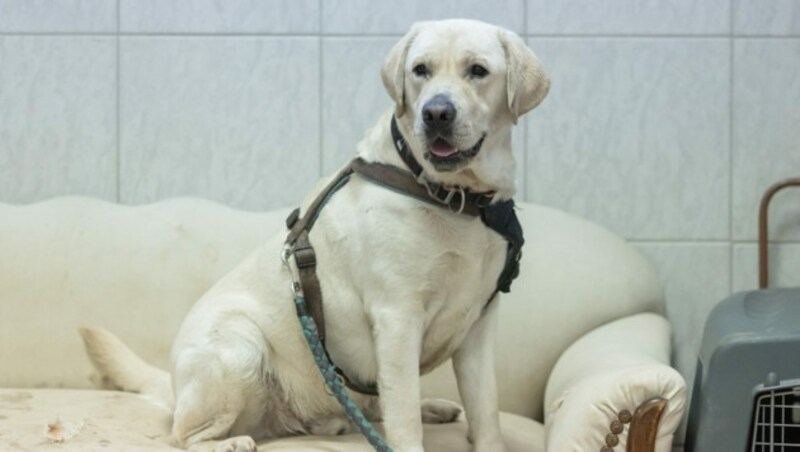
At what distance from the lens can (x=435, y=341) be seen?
235 cm

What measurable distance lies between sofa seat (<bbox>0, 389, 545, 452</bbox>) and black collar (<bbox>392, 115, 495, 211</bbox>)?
1.80 feet

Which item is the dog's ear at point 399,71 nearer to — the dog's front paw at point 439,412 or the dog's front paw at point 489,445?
the dog's front paw at point 489,445

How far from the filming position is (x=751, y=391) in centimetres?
217

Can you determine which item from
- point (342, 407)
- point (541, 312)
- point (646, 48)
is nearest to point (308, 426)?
point (342, 407)

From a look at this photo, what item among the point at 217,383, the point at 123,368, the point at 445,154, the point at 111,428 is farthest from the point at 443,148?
the point at 123,368

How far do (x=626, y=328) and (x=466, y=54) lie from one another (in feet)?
3.41

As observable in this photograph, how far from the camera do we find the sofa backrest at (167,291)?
3037 mm

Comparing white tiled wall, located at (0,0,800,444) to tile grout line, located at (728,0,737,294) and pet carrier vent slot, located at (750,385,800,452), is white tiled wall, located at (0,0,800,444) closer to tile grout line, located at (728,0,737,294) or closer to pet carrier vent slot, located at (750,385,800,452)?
tile grout line, located at (728,0,737,294)

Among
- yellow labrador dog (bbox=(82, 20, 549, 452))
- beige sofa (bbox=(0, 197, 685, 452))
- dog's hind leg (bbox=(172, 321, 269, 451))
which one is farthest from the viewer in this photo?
beige sofa (bbox=(0, 197, 685, 452))

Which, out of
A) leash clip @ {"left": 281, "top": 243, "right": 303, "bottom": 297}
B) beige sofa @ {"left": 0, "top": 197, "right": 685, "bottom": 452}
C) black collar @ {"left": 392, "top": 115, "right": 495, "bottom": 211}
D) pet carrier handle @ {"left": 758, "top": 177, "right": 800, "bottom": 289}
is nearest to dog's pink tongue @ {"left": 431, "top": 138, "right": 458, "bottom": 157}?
black collar @ {"left": 392, "top": 115, "right": 495, "bottom": 211}

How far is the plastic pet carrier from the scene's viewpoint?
215 cm

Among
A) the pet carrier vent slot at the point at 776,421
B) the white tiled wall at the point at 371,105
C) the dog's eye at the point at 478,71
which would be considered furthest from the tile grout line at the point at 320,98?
the pet carrier vent slot at the point at 776,421

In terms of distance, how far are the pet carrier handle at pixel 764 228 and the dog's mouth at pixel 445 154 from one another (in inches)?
55.8

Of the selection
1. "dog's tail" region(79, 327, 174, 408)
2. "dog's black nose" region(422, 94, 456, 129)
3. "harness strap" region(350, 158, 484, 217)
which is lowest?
"dog's tail" region(79, 327, 174, 408)
